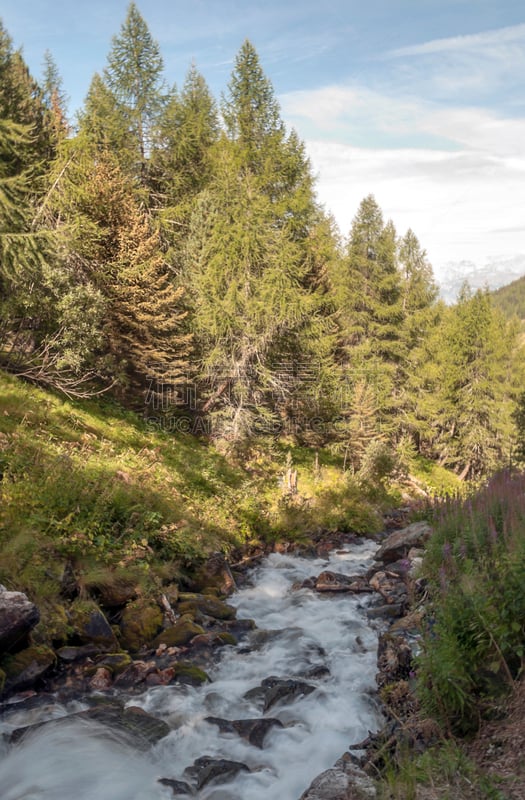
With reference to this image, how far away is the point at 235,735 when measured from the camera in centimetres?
656

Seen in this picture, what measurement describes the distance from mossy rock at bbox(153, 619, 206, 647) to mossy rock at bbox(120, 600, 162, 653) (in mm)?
206

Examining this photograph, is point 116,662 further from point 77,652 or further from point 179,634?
point 179,634

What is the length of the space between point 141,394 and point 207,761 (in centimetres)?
1493

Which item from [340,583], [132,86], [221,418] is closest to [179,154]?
[132,86]

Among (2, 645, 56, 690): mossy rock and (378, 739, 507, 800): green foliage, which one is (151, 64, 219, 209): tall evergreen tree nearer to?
(2, 645, 56, 690): mossy rock

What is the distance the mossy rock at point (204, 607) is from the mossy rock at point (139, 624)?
2.25ft

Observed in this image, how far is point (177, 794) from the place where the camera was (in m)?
5.54

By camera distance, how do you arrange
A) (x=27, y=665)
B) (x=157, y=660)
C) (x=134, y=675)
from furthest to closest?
(x=157, y=660) → (x=134, y=675) → (x=27, y=665)

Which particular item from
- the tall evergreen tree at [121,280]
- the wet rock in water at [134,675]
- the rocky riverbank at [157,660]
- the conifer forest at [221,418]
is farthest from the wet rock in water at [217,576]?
the tall evergreen tree at [121,280]

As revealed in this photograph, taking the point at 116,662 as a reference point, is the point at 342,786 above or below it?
above

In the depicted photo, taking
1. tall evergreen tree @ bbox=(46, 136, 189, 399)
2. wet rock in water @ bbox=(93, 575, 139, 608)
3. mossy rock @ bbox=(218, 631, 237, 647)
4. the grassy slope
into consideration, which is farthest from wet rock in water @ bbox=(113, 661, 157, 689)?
tall evergreen tree @ bbox=(46, 136, 189, 399)

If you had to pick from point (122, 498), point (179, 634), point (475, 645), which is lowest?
point (179, 634)

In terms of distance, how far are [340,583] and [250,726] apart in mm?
5397

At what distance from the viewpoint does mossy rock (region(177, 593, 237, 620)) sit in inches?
389
